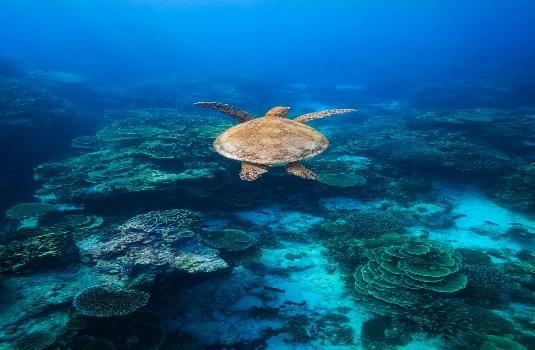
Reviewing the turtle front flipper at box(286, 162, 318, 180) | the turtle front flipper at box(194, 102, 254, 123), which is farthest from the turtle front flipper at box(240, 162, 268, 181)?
the turtle front flipper at box(194, 102, 254, 123)

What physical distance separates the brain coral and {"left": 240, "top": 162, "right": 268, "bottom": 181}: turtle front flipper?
9.61ft

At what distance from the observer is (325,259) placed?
693 cm

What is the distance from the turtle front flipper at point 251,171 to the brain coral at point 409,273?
9.61 ft

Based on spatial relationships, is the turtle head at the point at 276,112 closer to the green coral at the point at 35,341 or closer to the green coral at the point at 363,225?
the green coral at the point at 363,225

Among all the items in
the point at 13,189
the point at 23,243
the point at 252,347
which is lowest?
the point at 252,347

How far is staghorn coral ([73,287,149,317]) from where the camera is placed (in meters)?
3.82

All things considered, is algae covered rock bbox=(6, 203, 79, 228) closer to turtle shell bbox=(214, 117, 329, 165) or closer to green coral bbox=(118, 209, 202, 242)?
green coral bbox=(118, 209, 202, 242)

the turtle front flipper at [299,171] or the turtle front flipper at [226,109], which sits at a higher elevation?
the turtle front flipper at [226,109]

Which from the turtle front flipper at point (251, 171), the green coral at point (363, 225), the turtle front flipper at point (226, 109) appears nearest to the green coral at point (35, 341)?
the turtle front flipper at point (251, 171)

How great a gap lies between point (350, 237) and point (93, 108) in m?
21.9

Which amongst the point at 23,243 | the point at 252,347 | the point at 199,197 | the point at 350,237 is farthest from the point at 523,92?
the point at 23,243

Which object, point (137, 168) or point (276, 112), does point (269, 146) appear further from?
point (137, 168)

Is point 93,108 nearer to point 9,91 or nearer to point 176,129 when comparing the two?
point 9,91

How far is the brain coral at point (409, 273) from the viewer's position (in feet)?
17.6
